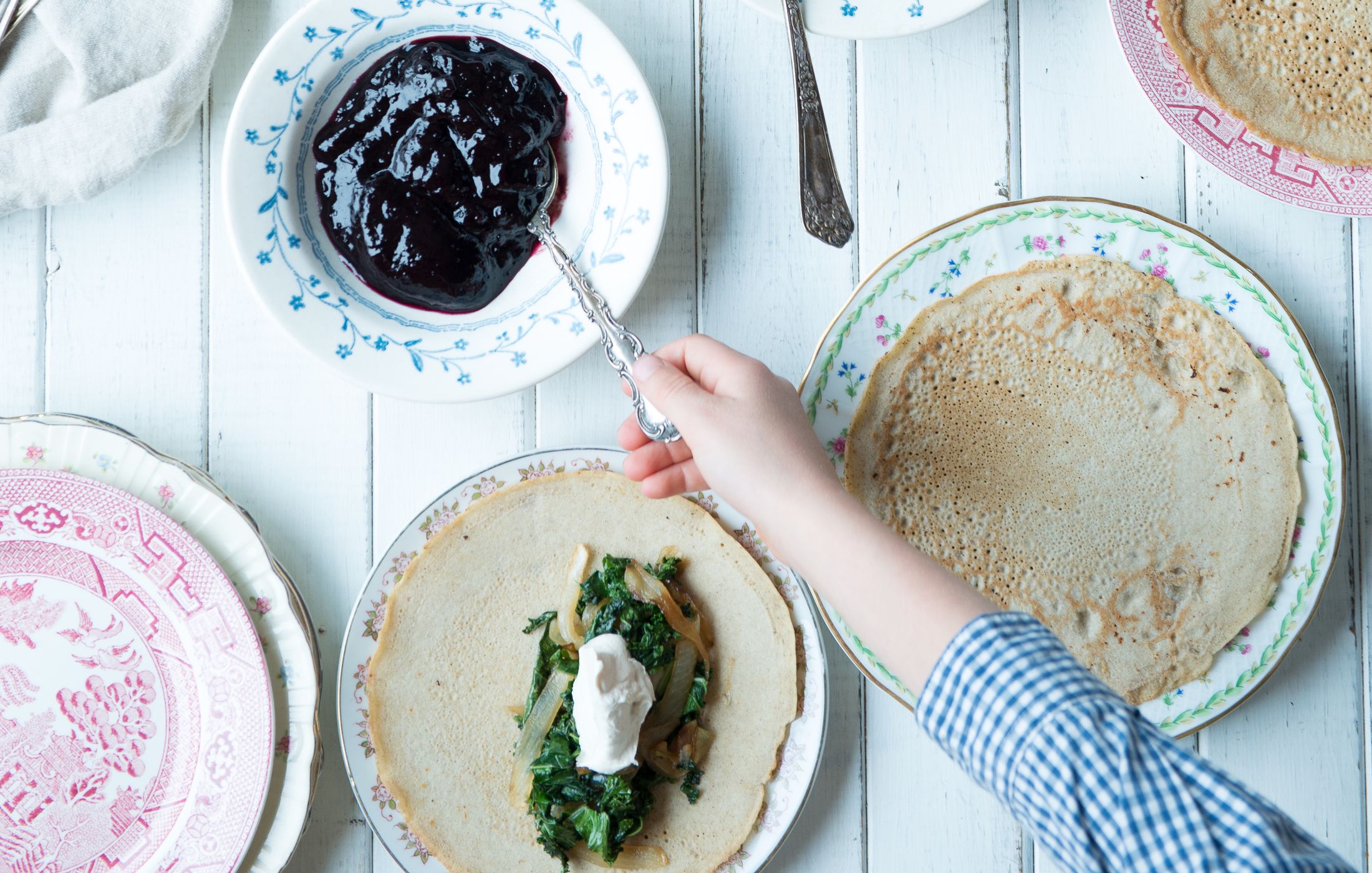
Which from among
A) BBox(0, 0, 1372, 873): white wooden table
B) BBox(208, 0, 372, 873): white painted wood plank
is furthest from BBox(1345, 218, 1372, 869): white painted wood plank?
BBox(208, 0, 372, 873): white painted wood plank

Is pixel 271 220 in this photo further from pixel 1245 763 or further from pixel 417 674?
pixel 1245 763

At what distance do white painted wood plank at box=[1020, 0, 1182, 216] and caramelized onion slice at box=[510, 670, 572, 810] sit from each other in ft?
3.15

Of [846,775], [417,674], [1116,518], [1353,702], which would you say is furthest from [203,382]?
[1353,702]

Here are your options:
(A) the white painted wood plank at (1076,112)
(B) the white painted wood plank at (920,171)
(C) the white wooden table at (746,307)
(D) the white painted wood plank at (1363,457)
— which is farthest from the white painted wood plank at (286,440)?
(D) the white painted wood plank at (1363,457)

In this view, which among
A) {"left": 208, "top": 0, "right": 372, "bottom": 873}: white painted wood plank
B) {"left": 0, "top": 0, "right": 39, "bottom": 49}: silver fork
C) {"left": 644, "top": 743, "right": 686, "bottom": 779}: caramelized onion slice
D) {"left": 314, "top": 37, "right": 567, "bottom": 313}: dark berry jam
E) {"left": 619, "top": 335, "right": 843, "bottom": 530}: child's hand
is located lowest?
{"left": 644, "top": 743, "right": 686, "bottom": 779}: caramelized onion slice

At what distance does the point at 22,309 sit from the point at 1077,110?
5.05ft

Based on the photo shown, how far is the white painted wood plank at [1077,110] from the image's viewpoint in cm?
131

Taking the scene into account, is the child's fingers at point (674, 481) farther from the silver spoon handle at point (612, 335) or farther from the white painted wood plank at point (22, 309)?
the white painted wood plank at point (22, 309)

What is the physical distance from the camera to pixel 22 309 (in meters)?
1.31

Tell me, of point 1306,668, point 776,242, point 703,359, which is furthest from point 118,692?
point 1306,668

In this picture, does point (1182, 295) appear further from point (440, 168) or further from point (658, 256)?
point (440, 168)

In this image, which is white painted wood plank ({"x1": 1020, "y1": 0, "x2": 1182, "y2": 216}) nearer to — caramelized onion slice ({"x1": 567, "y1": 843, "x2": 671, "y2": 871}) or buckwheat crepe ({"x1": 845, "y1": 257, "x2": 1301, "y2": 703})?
buckwheat crepe ({"x1": 845, "y1": 257, "x2": 1301, "y2": 703})

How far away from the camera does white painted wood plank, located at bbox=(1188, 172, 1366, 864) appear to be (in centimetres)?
132

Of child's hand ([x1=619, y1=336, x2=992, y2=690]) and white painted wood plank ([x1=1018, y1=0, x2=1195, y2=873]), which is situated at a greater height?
white painted wood plank ([x1=1018, y1=0, x2=1195, y2=873])
